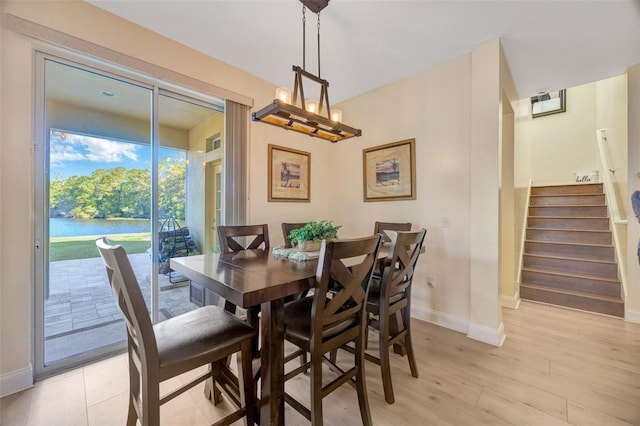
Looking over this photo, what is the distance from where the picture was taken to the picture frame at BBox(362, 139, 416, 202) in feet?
10.2

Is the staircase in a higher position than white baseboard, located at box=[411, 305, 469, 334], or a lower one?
higher

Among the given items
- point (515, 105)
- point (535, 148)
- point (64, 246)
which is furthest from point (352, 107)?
point (535, 148)

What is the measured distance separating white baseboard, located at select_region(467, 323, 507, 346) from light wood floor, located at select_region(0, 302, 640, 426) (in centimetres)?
7

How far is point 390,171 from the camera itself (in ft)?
10.9

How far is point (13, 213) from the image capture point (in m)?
1.75

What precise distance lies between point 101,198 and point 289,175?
2.01 m

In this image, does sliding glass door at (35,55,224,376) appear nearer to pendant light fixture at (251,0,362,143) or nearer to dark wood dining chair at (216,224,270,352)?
dark wood dining chair at (216,224,270,352)

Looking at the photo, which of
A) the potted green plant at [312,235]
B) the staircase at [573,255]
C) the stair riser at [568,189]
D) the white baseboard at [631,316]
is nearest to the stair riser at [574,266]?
the staircase at [573,255]

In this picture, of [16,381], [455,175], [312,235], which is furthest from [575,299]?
[16,381]

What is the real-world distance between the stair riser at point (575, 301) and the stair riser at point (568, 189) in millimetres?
2375

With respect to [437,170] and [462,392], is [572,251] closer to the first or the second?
[437,170]

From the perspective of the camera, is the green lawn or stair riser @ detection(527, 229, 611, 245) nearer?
the green lawn

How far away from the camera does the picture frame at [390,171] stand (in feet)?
10.2

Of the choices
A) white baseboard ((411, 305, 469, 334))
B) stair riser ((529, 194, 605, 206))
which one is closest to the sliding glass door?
white baseboard ((411, 305, 469, 334))
